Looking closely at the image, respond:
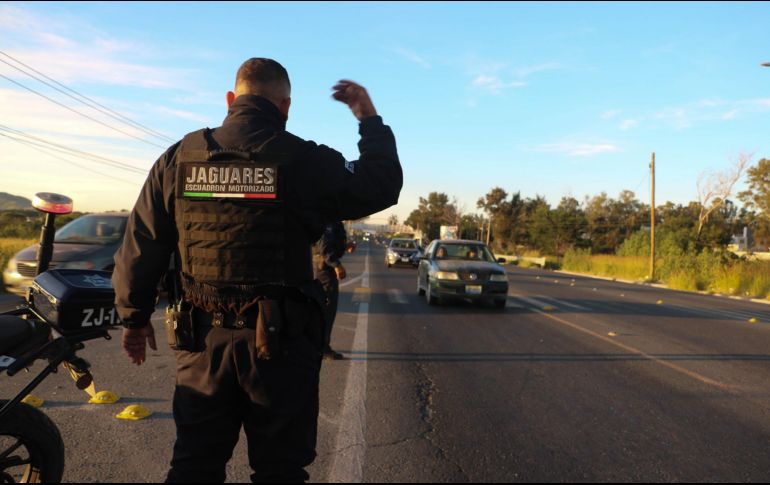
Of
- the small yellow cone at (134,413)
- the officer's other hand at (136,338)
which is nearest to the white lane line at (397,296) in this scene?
the small yellow cone at (134,413)

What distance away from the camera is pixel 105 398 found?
4691mm

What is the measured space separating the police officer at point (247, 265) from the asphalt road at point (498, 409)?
1.40 metres

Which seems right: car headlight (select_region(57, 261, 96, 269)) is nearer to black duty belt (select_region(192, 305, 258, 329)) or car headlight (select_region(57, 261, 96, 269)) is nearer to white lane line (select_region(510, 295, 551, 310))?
black duty belt (select_region(192, 305, 258, 329))

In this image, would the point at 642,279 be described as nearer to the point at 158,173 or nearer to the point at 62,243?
the point at 62,243

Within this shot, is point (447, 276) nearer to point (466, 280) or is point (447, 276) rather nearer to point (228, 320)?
point (466, 280)

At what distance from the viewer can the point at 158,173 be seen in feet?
7.59

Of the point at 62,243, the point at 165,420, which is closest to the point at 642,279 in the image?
the point at 62,243

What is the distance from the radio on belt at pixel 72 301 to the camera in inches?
109

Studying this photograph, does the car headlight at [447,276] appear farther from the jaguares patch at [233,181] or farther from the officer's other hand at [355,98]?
the jaguares patch at [233,181]

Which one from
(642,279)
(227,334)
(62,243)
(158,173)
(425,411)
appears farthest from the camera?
(642,279)

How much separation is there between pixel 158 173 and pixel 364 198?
0.85 meters

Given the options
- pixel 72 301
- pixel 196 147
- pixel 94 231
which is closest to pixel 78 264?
pixel 94 231

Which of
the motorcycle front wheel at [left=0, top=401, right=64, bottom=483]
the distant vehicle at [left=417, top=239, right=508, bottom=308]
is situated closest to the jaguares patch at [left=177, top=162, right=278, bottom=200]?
the motorcycle front wheel at [left=0, top=401, right=64, bottom=483]

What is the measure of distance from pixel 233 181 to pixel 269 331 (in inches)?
23.2
